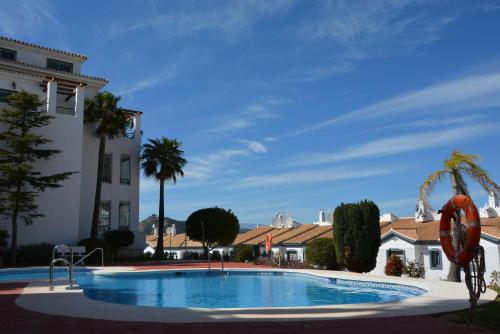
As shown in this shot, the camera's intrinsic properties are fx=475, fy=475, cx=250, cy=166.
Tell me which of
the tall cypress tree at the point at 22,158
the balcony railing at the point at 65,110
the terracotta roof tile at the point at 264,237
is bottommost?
the terracotta roof tile at the point at 264,237

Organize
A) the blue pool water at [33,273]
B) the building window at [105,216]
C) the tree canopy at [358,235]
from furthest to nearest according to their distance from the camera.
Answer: the building window at [105,216], the blue pool water at [33,273], the tree canopy at [358,235]

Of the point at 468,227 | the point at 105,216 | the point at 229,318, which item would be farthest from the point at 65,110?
the point at 468,227

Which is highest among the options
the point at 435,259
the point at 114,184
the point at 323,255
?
the point at 114,184

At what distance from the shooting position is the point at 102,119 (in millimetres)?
32750

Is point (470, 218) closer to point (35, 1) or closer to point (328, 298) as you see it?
point (328, 298)

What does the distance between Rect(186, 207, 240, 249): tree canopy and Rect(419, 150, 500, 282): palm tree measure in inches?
795

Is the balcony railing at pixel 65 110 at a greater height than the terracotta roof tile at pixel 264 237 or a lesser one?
greater

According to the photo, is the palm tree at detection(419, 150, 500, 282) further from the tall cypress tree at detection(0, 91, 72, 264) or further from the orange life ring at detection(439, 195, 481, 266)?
the tall cypress tree at detection(0, 91, 72, 264)

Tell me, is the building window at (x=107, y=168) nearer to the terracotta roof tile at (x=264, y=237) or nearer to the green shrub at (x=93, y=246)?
the green shrub at (x=93, y=246)

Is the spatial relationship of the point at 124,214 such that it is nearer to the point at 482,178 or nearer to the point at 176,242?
the point at 176,242

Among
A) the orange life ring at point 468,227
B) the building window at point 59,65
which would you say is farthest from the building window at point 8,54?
the orange life ring at point 468,227

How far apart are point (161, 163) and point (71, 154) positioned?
265 inches

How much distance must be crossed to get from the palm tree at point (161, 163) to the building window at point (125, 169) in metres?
1.50

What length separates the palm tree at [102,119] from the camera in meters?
32.4
